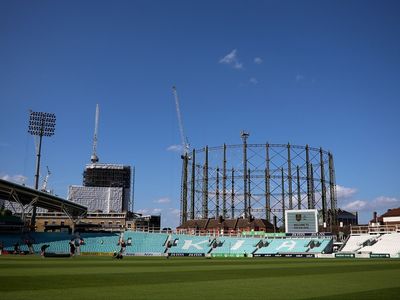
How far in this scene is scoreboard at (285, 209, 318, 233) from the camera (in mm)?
72544

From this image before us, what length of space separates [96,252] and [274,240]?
28275 mm

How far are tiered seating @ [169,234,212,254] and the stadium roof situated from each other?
2129 cm

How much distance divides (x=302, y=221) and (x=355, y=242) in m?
9.59

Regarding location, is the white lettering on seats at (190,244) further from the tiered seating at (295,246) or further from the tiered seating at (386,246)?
the tiered seating at (386,246)

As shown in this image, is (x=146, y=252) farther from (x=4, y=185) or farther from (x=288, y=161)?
(x=288, y=161)

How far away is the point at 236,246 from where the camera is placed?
70.6 metres

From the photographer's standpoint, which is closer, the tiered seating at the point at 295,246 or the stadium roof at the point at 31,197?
the tiered seating at the point at 295,246

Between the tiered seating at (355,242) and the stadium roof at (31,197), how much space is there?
155ft

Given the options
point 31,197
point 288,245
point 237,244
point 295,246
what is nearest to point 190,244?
point 237,244

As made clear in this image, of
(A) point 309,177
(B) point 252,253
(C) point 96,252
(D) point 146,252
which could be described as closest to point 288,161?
(A) point 309,177

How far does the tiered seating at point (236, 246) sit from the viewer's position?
224 ft

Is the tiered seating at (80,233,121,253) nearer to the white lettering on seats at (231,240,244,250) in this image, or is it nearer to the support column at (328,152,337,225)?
the white lettering on seats at (231,240,244,250)

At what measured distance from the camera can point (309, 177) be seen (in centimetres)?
10031

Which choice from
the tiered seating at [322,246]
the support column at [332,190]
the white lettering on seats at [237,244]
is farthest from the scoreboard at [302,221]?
the support column at [332,190]
